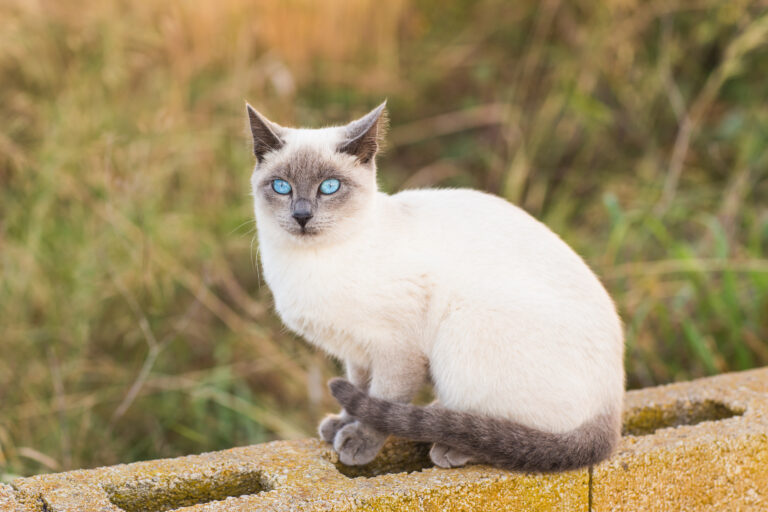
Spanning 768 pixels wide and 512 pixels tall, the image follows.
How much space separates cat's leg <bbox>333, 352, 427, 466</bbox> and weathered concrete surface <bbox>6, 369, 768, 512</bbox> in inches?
1.9

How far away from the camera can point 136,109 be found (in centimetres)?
354

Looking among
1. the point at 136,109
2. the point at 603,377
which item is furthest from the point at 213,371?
the point at 603,377

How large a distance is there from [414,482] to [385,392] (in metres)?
0.24

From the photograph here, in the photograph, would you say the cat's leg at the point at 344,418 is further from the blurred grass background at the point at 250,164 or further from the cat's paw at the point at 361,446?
the blurred grass background at the point at 250,164

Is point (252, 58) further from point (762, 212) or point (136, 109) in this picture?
point (762, 212)

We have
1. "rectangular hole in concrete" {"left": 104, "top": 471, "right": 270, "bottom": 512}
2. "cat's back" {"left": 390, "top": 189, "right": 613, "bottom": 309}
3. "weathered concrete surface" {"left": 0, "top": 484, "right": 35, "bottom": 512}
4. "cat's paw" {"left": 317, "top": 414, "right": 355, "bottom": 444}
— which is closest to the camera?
"weathered concrete surface" {"left": 0, "top": 484, "right": 35, "bottom": 512}

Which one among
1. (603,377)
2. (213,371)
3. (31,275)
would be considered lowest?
(213,371)

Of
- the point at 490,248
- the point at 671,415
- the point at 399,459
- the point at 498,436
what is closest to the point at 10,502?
the point at 399,459

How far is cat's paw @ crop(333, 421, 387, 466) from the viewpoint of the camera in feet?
5.59

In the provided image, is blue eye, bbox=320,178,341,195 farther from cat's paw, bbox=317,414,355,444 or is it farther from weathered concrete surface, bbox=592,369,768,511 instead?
weathered concrete surface, bbox=592,369,768,511

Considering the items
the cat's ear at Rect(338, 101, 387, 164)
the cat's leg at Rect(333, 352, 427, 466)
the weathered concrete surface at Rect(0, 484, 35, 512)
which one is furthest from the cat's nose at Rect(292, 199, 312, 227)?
the weathered concrete surface at Rect(0, 484, 35, 512)

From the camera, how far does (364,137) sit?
5.79ft

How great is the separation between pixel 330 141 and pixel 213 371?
53.2 inches

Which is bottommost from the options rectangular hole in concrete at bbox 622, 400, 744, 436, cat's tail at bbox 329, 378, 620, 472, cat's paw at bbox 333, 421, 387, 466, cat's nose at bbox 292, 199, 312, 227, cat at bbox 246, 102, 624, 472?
rectangular hole in concrete at bbox 622, 400, 744, 436
